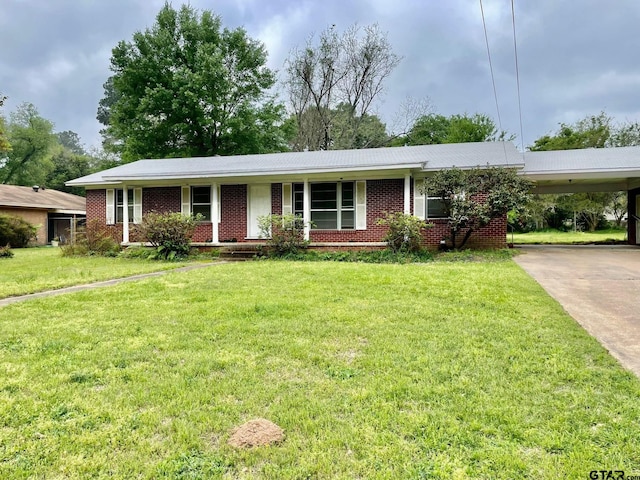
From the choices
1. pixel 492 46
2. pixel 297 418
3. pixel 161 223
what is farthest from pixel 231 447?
pixel 161 223

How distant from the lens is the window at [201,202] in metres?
15.4

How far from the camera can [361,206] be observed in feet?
45.9

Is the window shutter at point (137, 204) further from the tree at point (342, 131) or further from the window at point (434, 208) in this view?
the tree at point (342, 131)

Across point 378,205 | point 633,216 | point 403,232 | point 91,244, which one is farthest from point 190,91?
point 633,216

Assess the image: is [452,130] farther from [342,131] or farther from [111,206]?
[111,206]

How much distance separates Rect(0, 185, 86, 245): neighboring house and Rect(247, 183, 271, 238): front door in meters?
12.9

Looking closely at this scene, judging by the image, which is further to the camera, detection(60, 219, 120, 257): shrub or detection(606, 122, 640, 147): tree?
detection(606, 122, 640, 147): tree

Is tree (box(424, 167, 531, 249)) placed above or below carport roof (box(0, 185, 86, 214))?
below

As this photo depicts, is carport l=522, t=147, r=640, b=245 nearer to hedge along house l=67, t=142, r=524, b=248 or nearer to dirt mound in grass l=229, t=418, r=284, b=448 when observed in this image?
hedge along house l=67, t=142, r=524, b=248

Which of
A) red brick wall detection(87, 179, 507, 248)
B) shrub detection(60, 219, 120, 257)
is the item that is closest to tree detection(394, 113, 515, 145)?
red brick wall detection(87, 179, 507, 248)

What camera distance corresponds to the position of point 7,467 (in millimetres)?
2195

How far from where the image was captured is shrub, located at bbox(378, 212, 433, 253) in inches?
468

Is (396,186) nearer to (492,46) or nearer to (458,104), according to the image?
(492,46)

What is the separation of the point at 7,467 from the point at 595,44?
43.5 ft
